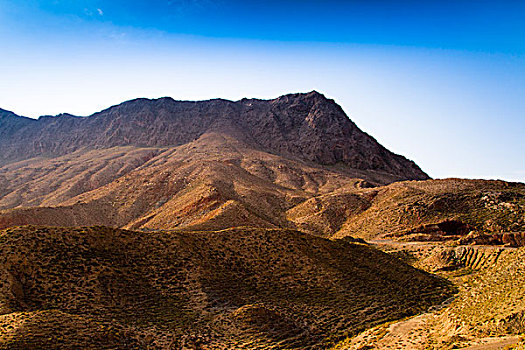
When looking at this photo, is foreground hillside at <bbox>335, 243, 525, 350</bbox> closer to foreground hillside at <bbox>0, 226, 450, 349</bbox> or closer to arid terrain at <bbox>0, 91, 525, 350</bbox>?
arid terrain at <bbox>0, 91, 525, 350</bbox>

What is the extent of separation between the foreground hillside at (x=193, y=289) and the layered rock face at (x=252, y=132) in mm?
115856

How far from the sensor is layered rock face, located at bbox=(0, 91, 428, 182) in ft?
522

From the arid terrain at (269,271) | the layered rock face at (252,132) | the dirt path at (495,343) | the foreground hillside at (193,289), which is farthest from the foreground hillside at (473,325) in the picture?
the layered rock face at (252,132)

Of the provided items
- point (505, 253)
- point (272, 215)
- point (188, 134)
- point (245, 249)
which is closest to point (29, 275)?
point (245, 249)

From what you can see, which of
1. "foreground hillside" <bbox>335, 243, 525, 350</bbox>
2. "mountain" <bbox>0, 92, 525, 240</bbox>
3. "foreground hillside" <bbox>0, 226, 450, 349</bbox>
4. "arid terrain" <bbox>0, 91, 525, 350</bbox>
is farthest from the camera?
"mountain" <bbox>0, 92, 525, 240</bbox>

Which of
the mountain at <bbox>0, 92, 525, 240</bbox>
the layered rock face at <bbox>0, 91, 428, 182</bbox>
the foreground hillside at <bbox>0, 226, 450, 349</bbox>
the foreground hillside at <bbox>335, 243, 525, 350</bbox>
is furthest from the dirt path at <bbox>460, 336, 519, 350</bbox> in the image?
the layered rock face at <bbox>0, 91, 428, 182</bbox>

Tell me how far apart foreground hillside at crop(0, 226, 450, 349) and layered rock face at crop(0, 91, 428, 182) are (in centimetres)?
11586

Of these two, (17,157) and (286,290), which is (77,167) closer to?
(17,157)

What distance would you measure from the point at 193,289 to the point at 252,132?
475 feet

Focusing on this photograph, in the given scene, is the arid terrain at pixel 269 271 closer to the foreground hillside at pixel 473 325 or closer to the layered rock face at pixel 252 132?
the foreground hillside at pixel 473 325

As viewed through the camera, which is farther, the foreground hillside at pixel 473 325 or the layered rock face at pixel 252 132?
the layered rock face at pixel 252 132

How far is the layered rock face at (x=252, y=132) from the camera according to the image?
522 ft

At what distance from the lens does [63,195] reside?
11638 centimetres

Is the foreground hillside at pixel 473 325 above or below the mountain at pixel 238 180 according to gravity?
below
